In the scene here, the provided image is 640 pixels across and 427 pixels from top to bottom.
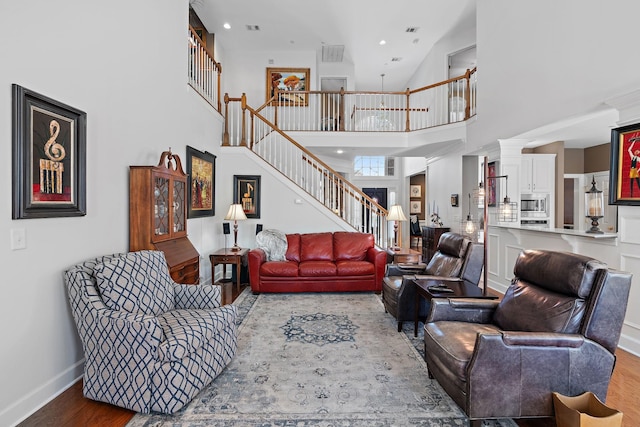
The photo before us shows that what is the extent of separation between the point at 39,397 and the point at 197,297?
1.14 meters

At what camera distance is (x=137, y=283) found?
7.97 feet

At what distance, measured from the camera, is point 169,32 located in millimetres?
3898

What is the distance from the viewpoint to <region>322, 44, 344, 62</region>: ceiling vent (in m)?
8.10

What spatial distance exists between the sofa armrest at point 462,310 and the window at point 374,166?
10169mm

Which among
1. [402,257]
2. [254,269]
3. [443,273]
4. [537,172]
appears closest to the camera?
[443,273]

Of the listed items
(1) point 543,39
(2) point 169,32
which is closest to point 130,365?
(2) point 169,32

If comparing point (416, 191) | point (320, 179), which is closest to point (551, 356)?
point (320, 179)

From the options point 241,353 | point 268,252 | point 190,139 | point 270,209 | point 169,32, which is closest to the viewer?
point 241,353

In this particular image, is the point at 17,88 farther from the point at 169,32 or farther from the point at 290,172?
the point at 290,172

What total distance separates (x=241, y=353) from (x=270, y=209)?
11.4ft

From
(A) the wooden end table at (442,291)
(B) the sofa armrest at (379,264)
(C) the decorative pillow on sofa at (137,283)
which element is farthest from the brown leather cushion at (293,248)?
(C) the decorative pillow on sofa at (137,283)

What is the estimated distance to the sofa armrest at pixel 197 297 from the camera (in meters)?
2.81

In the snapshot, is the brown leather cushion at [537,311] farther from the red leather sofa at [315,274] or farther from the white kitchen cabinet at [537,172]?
the white kitchen cabinet at [537,172]

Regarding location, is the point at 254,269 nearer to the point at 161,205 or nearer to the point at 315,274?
the point at 315,274
